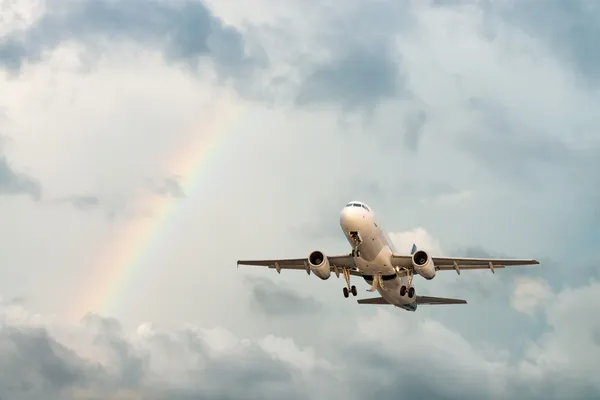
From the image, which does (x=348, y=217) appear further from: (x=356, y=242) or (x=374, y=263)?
(x=374, y=263)

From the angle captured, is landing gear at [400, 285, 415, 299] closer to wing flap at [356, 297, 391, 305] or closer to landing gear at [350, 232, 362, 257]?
wing flap at [356, 297, 391, 305]

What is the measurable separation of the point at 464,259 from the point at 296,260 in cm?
1524

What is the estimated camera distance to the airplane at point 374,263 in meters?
83.4

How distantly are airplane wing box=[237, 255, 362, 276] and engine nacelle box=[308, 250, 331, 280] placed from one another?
2.04m

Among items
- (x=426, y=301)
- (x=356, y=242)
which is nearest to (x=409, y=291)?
(x=426, y=301)

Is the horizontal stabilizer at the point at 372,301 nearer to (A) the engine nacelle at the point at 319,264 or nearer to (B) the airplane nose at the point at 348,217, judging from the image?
(A) the engine nacelle at the point at 319,264

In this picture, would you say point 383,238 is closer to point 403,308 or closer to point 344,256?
point 344,256

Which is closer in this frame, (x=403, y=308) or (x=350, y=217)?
(x=350, y=217)

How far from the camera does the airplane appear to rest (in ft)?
274

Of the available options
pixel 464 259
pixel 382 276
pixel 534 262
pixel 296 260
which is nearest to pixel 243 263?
pixel 296 260

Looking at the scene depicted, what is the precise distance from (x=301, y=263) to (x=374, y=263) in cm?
934

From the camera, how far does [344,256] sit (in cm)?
9125

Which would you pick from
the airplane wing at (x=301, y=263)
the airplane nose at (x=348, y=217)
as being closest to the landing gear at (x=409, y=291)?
the airplane wing at (x=301, y=263)

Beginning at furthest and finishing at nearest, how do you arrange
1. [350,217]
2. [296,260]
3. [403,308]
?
[403,308] < [296,260] < [350,217]
